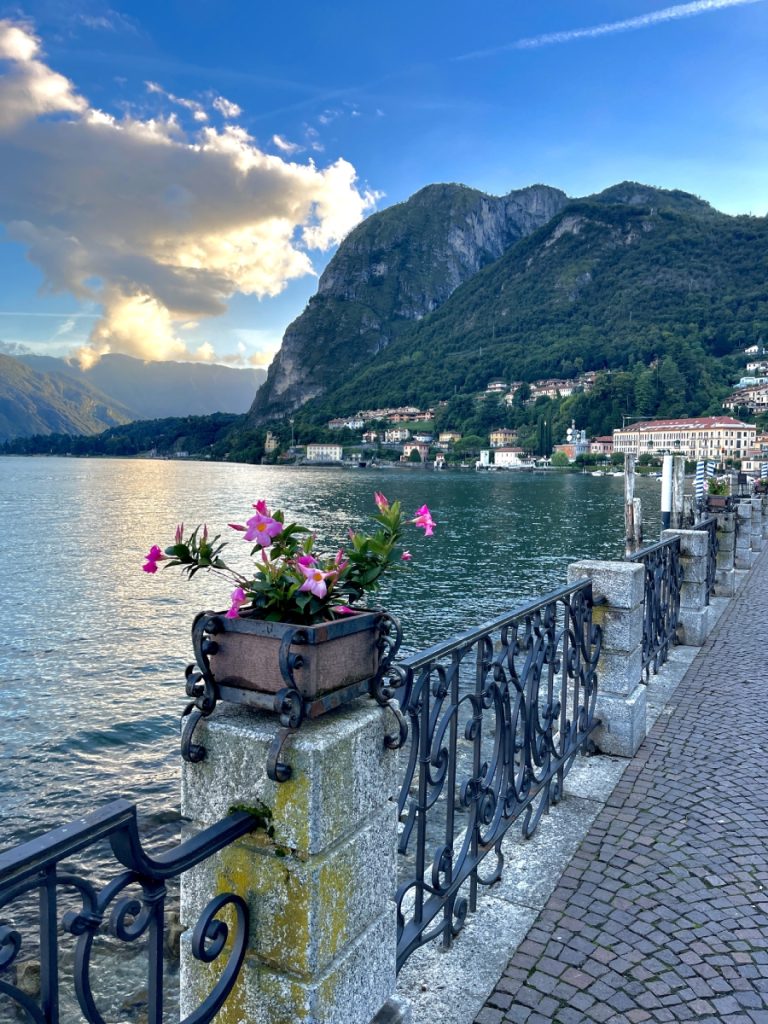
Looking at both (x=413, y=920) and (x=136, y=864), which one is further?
(x=413, y=920)

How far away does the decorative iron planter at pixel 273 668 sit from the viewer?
1.81 meters

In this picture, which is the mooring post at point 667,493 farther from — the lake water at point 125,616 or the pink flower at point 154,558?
the pink flower at point 154,558

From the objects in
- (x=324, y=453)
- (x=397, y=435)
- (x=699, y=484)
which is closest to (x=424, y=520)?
(x=699, y=484)

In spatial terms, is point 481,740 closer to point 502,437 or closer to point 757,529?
point 757,529

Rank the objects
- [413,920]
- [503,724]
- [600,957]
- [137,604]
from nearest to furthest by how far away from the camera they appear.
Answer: [413,920] → [600,957] → [503,724] → [137,604]

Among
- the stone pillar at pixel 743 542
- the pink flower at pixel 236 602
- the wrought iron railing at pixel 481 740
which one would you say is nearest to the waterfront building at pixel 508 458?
the stone pillar at pixel 743 542

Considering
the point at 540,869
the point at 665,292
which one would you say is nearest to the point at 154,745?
the point at 540,869

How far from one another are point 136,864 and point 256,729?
0.42m

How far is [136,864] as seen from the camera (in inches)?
59.6

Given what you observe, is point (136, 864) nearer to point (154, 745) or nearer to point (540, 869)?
point (540, 869)

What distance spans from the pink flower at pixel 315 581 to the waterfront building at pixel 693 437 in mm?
121731

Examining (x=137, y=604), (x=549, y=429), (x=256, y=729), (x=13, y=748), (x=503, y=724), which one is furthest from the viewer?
(x=549, y=429)

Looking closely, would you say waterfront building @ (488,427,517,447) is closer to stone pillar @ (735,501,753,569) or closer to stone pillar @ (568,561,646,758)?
stone pillar @ (735,501,753,569)

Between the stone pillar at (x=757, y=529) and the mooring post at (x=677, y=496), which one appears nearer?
the stone pillar at (x=757, y=529)
